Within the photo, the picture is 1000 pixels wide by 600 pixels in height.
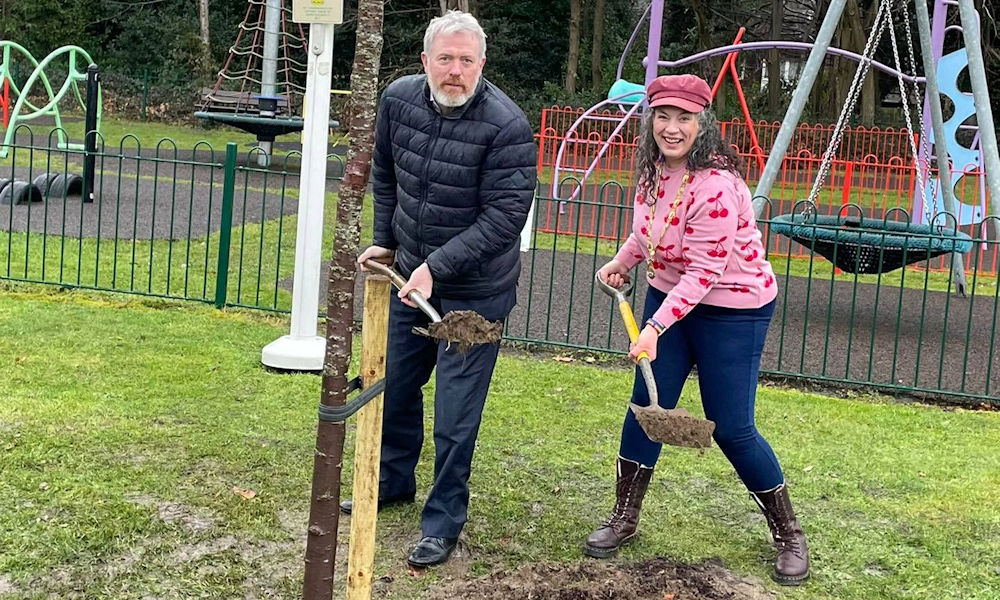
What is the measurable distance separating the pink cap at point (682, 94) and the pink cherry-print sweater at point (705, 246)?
21cm

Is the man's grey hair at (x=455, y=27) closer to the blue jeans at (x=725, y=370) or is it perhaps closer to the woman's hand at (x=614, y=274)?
the woman's hand at (x=614, y=274)

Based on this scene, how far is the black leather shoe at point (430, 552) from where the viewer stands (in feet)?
12.5

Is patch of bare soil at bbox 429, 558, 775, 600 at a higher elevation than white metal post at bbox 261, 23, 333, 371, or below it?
below

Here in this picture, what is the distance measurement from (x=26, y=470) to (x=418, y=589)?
1797 mm

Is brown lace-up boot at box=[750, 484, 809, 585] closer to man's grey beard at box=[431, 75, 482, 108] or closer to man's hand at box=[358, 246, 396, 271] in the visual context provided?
man's hand at box=[358, 246, 396, 271]

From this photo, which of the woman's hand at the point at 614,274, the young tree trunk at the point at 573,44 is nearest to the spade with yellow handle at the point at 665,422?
the woman's hand at the point at 614,274

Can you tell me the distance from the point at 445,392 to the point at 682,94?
1.22 m

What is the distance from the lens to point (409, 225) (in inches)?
151

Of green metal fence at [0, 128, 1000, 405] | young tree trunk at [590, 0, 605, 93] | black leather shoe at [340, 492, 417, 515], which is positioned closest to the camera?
black leather shoe at [340, 492, 417, 515]

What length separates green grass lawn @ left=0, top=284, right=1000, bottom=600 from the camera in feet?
12.5

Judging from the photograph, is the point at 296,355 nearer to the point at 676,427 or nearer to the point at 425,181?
the point at 425,181

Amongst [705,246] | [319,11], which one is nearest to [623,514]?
[705,246]

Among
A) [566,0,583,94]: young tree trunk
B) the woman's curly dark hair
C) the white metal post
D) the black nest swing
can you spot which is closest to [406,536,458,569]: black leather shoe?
the woman's curly dark hair

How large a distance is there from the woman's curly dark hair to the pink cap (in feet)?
0.13
